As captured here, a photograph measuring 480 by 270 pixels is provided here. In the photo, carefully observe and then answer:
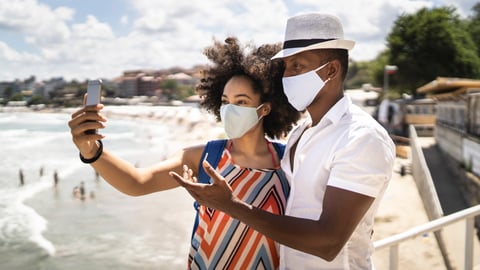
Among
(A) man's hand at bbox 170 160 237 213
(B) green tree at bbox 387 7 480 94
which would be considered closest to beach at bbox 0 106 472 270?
(A) man's hand at bbox 170 160 237 213

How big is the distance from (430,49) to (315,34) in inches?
2020

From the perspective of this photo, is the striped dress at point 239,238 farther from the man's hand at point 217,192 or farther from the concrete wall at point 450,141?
the concrete wall at point 450,141

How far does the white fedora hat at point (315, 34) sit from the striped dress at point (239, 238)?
0.79 metres

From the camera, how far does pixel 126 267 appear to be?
18125 mm

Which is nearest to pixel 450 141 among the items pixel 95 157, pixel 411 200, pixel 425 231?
pixel 411 200

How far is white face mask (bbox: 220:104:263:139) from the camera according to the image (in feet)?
8.57

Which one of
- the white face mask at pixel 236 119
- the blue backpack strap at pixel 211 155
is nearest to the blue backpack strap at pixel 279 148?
the white face mask at pixel 236 119

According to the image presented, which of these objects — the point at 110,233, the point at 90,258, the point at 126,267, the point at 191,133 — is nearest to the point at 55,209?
the point at 110,233

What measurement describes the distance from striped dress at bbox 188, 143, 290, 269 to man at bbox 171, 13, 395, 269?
0.21 m

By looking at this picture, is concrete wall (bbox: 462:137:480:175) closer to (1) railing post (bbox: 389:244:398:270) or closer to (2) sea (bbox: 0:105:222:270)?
(2) sea (bbox: 0:105:222:270)

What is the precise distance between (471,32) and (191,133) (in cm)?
4337

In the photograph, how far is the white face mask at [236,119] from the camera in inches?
103

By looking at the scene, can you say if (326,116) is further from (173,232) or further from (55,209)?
(55,209)

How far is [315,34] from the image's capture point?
185cm
